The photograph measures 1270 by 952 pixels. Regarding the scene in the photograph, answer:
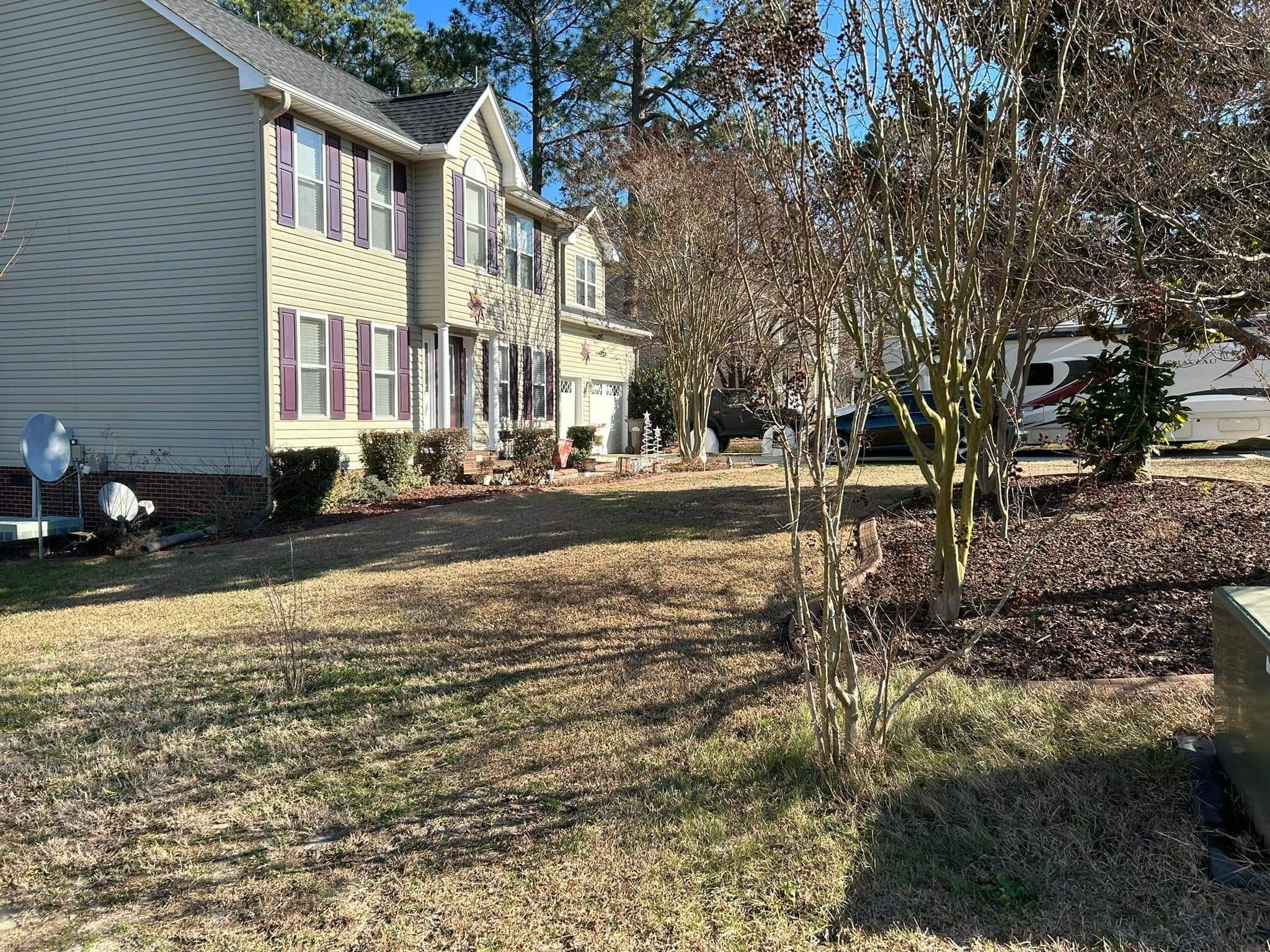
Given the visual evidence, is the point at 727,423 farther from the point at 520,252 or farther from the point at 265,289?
the point at 265,289

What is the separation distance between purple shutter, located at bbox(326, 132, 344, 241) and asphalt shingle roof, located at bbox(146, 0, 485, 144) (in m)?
0.60

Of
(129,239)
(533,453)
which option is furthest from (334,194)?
(533,453)

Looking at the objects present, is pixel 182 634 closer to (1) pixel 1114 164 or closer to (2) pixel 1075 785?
(2) pixel 1075 785

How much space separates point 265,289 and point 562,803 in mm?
10616

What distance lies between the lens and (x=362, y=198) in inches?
559

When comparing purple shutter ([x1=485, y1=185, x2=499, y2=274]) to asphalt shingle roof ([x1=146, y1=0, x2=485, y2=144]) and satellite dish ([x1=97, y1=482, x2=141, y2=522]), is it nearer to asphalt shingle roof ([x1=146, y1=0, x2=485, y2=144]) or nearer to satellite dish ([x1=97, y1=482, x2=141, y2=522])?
asphalt shingle roof ([x1=146, y1=0, x2=485, y2=144])

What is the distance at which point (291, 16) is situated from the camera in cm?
2848

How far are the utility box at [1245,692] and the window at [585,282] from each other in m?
20.9

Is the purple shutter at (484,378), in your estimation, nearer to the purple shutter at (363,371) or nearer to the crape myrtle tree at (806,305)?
the purple shutter at (363,371)

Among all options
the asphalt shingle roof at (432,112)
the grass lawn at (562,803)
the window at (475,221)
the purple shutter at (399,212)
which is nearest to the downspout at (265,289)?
the purple shutter at (399,212)

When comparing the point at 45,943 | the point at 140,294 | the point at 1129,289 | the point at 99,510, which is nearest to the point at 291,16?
the point at 140,294

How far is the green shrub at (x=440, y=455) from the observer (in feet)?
48.7

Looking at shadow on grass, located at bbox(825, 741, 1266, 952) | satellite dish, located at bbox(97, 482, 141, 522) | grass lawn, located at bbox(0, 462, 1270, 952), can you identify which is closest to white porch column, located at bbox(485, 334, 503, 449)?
satellite dish, located at bbox(97, 482, 141, 522)

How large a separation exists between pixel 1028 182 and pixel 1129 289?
1258 mm
